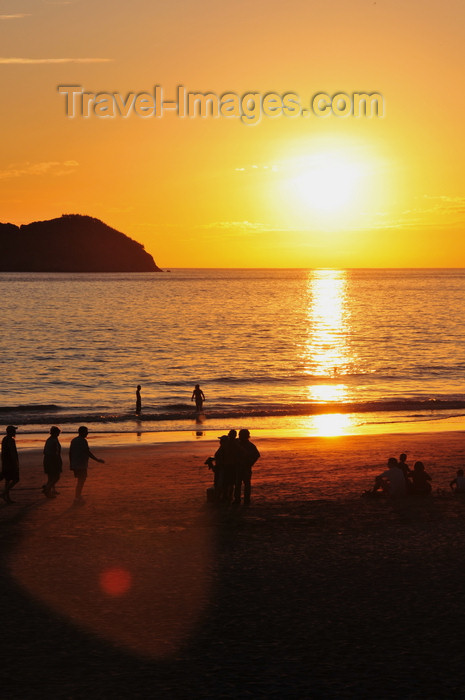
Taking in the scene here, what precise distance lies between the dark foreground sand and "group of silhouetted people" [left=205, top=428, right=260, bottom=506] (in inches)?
23.9

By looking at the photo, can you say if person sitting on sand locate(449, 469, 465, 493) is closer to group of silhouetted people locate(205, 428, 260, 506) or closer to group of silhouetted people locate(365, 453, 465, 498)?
group of silhouetted people locate(365, 453, 465, 498)

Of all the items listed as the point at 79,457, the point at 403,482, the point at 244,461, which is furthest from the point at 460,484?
the point at 79,457

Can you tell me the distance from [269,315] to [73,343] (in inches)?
2498

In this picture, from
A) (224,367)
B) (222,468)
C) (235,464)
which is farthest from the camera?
(224,367)

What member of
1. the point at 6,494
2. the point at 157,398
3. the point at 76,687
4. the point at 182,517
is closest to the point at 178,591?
the point at 76,687

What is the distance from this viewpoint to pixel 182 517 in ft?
54.1


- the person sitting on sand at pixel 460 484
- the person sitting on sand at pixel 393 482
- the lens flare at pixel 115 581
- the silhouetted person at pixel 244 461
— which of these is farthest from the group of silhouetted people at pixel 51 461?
the person sitting on sand at pixel 460 484

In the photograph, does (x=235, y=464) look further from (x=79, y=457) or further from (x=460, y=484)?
(x=460, y=484)

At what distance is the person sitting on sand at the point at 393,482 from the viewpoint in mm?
18094

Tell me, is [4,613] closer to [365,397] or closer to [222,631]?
[222,631]

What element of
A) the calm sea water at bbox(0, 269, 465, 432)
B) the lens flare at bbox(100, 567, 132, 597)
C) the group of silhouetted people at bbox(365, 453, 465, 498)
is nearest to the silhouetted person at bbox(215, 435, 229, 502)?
the group of silhouetted people at bbox(365, 453, 465, 498)

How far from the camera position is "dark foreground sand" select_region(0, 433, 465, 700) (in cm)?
886

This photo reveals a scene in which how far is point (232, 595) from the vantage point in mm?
11586

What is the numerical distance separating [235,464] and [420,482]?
4535 mm
